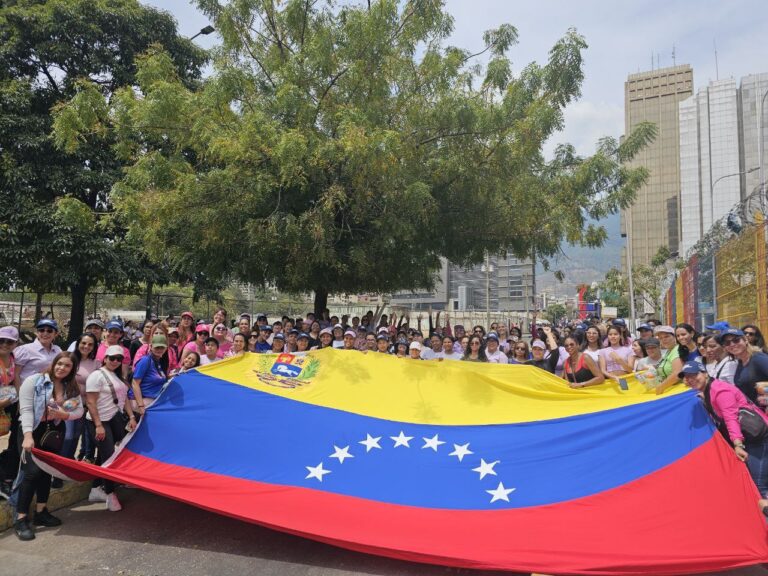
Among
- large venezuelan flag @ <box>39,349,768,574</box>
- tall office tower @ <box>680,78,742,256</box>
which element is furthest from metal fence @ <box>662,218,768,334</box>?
tall office tower @ <box>680,78,742,256</box>

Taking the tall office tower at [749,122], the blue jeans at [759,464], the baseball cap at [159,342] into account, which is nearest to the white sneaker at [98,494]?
the baseball cap at [159,342]

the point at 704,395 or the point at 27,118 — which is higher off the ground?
the point at 27,118

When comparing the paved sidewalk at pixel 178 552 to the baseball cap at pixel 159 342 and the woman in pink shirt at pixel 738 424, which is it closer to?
the woman in pink shirt at pixel 738 424

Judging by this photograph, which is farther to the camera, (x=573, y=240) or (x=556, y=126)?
(x=573, y=240)

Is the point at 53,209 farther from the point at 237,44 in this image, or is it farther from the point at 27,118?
the point at 237,44

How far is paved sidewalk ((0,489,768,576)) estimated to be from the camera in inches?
188

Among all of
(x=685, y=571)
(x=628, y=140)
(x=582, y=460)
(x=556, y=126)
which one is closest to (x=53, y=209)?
(x=556, y=126)

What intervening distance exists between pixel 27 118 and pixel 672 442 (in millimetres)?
19253

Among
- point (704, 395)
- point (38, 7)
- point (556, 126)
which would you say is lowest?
point (704, 395)

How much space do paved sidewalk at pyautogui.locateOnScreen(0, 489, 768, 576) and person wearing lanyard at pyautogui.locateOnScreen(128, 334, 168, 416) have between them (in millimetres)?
1346

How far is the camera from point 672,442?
5023mm

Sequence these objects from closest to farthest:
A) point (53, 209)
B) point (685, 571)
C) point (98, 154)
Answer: point (685, 571)
point (53, 209)
point (98, 154)

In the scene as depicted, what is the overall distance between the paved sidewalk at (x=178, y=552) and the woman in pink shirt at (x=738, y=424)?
81 cm

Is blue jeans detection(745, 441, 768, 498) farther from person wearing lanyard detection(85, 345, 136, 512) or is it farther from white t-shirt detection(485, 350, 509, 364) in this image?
person wearing lanyard detection(85, 345, 136, 512)
